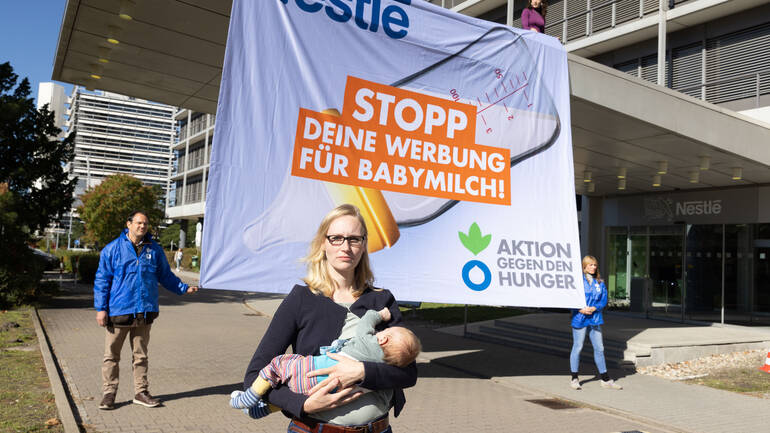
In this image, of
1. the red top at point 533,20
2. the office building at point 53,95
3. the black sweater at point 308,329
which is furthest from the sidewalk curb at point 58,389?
the office building at point 53,95

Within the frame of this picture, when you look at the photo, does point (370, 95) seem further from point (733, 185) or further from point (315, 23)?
point (733, 185)

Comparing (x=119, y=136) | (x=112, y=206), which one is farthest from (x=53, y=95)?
(x=112, y=206)

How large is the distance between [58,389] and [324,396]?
249 inches

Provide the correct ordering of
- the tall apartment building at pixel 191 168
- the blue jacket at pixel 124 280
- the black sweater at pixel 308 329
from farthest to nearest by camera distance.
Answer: the tall apartment building at pixel 191 168, the blue jacket at pixel 124 280, the black sweater at pixel 308 329

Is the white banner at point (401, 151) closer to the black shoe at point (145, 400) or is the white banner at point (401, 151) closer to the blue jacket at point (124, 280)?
the blue jacket at point (124, 280)

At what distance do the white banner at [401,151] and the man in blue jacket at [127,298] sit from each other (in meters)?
0.93

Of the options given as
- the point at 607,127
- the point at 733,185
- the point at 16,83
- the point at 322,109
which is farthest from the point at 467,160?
the point at 16,83

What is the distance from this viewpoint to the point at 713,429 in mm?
6941

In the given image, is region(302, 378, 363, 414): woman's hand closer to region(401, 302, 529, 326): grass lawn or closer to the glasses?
the glasses

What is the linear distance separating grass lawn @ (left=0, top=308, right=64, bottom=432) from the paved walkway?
1.09 feet

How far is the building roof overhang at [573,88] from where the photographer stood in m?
9.73

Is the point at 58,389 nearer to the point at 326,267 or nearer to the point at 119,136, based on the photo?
the point at 326,267

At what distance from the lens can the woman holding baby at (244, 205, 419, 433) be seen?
89.7 inches

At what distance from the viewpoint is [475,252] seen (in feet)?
26.5
